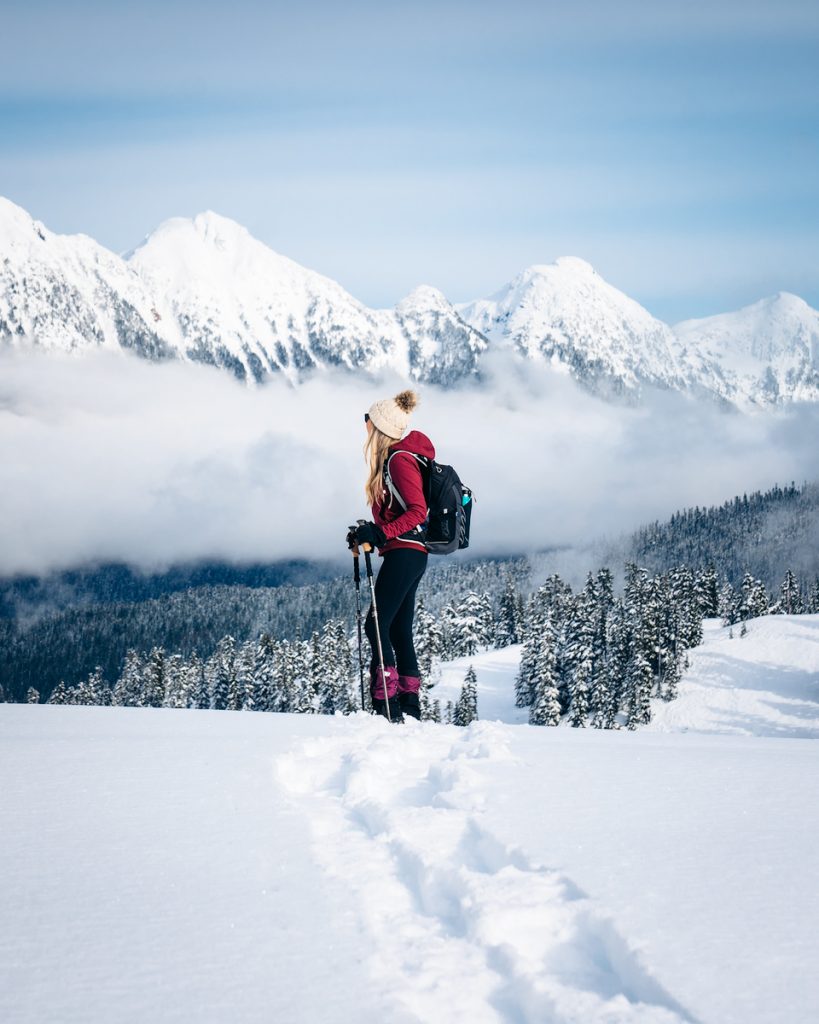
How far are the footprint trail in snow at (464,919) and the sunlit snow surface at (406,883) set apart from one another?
12 millimetres

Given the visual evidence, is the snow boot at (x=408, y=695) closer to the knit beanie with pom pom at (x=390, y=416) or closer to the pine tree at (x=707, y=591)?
the knit beanie with pom pom at (x=390, y=416)

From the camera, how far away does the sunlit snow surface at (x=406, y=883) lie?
2713 mm

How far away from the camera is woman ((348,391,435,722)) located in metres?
8.46

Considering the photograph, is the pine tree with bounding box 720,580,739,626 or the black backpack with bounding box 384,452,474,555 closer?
the black backpack with bounding box 384,452,474,555

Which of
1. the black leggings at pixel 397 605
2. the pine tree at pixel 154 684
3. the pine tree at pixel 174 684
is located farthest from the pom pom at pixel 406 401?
the pine tree at pixel 154 684

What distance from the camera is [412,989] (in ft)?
9.36

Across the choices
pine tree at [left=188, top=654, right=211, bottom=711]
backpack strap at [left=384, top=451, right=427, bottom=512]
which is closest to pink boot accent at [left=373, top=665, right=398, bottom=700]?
backpack strap at [left=384, top=451, right=427, bottom=512]

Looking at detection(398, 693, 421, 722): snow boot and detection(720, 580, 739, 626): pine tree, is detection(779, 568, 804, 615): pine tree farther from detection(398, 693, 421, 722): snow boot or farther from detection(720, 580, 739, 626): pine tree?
detection(398, 693, 421, 722): snow boot

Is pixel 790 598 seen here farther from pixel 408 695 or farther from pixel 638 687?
pixel 408 695

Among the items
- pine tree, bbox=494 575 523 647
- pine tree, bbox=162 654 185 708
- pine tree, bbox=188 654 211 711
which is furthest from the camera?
pine tree, bbox=494 575 523 647

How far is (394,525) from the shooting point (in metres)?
8.38

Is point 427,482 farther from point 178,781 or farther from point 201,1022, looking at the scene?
point 201,1022

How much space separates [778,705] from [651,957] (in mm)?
82359

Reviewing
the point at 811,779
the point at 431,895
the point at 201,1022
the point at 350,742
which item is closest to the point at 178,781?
the point at 350,742
